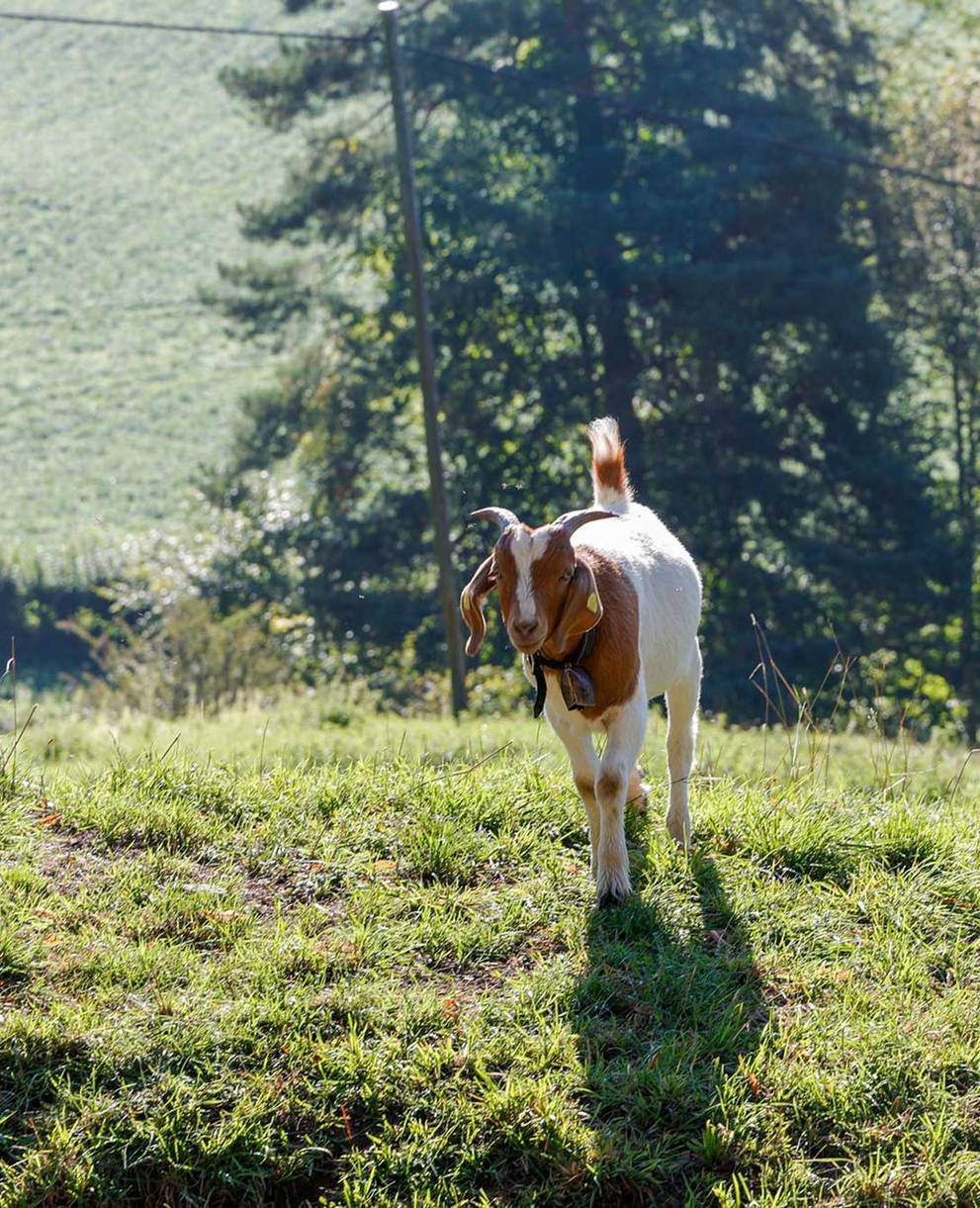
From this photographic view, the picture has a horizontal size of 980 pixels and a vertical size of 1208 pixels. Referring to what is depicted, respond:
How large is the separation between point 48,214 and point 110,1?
16561 millimetres

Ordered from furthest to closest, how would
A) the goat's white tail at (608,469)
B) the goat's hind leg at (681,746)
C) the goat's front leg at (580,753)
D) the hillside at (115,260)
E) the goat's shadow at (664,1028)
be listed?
the hillside at (115,260), the goat's white tail at (608,469), the goat's hind leg at (681,746), the goat's front leg at (580,753), the goat's shadow at (664,1028)

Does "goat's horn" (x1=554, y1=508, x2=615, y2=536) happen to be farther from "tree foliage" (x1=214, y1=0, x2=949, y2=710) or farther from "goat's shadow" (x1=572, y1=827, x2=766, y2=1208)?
"tree foliage" (x1=214, y1=0, x2=949, y2=710)

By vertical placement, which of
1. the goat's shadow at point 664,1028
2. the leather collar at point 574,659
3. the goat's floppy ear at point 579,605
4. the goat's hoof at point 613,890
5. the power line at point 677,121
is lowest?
the goat's shadow at point 664,1028

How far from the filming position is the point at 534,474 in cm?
2464

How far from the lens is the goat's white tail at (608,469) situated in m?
7.00

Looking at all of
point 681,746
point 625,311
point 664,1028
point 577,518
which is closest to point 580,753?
point 681,746

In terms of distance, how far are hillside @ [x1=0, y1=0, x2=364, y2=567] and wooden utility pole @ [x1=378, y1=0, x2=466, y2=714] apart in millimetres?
18795

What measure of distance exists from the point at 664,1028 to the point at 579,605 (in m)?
1.55

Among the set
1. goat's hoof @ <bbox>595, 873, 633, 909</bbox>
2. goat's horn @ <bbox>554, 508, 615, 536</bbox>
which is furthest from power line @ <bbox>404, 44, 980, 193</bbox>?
goat's hoof @ <bbox>595, 873, 633, 909</bbox>

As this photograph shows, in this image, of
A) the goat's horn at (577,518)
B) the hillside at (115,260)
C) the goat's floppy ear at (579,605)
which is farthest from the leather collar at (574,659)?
the hillside at (115,260)

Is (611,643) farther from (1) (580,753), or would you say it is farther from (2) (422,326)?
(2) (422,326)

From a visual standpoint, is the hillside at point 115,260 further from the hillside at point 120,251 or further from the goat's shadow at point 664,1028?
the goat's shadow at point 664,1028

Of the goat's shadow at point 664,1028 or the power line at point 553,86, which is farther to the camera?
the power line at point 553,86

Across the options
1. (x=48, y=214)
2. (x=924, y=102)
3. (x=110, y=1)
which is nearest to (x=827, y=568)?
(x=924, y=102)
